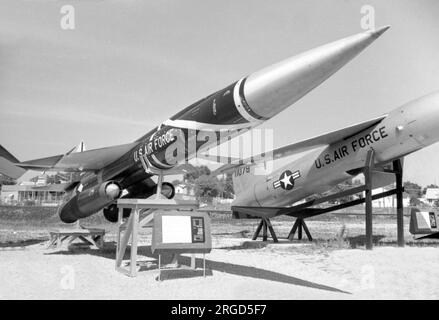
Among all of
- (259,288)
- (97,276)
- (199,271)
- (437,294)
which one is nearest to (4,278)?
(97,276)

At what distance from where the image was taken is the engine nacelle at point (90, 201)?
848 centimetres

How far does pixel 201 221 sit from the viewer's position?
21.7 feet

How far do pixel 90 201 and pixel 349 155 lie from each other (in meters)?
6.47

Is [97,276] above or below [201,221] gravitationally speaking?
below

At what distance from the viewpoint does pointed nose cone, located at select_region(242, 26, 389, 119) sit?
187 inches

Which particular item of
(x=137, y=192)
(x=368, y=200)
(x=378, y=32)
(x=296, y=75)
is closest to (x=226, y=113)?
(x=296, y=75)

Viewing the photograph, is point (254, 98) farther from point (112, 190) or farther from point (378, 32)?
point (112, 190)

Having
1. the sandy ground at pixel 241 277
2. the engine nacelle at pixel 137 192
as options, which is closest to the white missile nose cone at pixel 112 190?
the engine nacelle at pixel 137 192

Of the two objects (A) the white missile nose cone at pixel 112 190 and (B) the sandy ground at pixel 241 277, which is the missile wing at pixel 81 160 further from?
(B) the sandy ground at pixel 241 277

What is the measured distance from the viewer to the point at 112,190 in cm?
845
